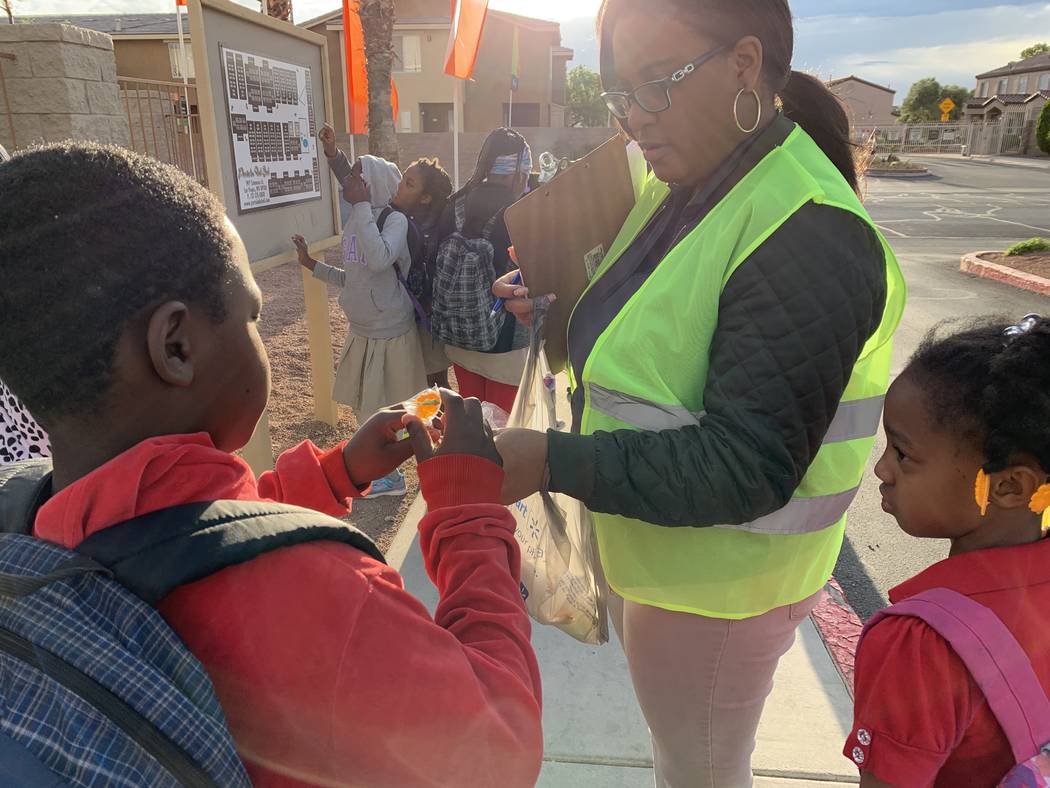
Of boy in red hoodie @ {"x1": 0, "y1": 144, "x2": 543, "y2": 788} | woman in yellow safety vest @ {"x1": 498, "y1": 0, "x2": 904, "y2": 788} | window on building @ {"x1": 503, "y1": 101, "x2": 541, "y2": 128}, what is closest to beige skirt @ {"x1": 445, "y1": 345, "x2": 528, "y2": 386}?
woman in yellow safety vest @ {"x1": 498, "y1": 0, "x2": 904, "y2": 788}

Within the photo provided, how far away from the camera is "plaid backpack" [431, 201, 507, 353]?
391 cm

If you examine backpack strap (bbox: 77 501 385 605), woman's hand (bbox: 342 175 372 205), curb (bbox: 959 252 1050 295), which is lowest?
curb (bbox: 959 252 1050 295)

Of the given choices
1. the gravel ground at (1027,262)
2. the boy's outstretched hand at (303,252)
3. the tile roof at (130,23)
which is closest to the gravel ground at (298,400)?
the boy's outstretched hand at (303,252)

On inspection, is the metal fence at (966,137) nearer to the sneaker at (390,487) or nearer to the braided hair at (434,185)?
the braided hair at (434,185)

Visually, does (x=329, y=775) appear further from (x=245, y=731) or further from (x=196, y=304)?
(x=196, y=304)

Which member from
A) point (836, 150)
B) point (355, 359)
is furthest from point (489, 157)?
point (836, 150)

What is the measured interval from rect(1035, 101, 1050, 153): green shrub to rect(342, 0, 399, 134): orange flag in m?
48.7

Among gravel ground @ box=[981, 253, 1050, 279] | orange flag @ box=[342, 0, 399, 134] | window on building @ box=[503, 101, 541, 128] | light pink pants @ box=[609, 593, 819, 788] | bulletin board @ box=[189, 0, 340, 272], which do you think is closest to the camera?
light pink pants @ box=[609, 593, 819, 788]

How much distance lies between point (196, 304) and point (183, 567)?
1.04 feet

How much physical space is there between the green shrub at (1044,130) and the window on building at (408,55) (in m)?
35.5

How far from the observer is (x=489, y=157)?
13.6 feet

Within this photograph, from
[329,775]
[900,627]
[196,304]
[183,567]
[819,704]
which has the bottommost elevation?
[819,704]

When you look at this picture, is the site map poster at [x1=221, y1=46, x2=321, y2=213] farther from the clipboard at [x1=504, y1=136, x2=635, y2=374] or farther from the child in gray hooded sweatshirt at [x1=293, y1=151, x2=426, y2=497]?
the clipboard at [x1=504, y1=136, x2=635, y2=374]

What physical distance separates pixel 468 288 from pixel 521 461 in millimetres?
2773
